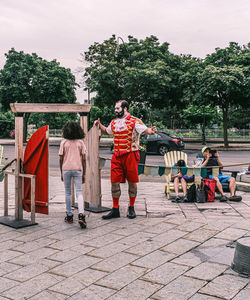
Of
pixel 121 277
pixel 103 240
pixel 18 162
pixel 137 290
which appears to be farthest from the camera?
pixel 18 162

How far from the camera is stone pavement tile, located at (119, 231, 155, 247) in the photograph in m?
4.74

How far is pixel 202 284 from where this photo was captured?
3.46 m

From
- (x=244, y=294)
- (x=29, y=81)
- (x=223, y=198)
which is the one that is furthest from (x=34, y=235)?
(x=29, y=81)

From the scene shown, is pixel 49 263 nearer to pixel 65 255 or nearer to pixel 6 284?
pixel 65 255

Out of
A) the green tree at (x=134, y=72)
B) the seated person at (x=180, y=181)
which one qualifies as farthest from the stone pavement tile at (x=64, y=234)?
the green tree at (x=134, y=72)

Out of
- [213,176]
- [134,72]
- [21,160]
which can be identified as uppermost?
[134,72]

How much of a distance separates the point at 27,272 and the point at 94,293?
2.81ft

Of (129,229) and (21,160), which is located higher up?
(21,160)

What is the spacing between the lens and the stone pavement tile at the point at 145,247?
436cm

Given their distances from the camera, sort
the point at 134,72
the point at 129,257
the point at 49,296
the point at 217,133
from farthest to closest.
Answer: the point at 217,133
the point at 134,72
the point at 129,257
the point at 49,296

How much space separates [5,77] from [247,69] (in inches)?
835

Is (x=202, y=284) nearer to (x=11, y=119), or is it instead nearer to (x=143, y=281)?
(x=143, y=281)

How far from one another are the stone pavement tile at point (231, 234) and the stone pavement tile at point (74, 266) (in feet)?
5.87

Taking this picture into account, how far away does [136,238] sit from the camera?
4.91 meters
